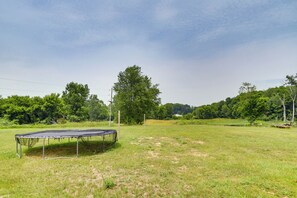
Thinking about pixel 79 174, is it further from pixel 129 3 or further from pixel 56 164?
pixel 129 3

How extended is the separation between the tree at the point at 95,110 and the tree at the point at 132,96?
2320cm

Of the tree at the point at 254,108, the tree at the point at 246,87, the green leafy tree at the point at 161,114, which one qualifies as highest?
the tree at the point at 246,87

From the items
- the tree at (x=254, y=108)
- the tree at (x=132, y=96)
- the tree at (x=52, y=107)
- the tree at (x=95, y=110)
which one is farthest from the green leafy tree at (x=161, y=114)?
the tree at (x=52, y=107)

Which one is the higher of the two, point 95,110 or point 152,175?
point 95,110

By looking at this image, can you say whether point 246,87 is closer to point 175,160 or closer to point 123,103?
point 123,103

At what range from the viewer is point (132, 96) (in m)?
29.1

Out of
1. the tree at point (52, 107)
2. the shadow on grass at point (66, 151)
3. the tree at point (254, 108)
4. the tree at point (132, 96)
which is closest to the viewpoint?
the shadow on grass at point (66, 151)

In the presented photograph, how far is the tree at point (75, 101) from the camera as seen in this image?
137 feet

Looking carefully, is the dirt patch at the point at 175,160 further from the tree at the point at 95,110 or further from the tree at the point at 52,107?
the tree at the point at 95,110

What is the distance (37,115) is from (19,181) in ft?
124

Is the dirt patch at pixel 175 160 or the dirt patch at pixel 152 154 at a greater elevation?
the dirt patch at pixel 175 160

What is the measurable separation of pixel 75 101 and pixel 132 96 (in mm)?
21787

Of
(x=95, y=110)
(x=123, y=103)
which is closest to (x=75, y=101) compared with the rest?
(x=95, y=110)

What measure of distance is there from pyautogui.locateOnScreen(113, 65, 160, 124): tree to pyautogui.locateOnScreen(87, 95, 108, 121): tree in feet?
76.1
